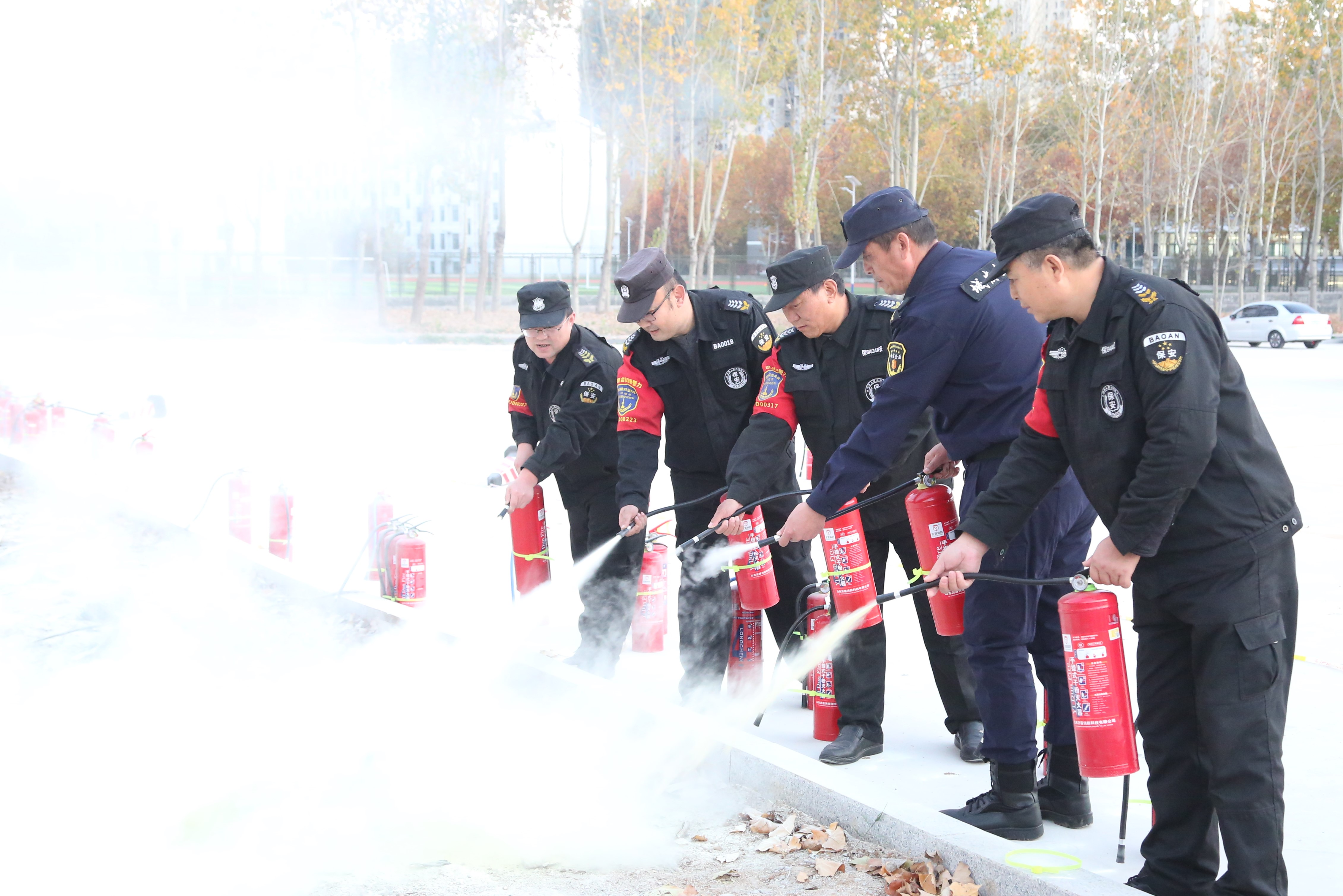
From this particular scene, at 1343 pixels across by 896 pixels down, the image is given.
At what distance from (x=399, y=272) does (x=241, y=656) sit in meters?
41.2

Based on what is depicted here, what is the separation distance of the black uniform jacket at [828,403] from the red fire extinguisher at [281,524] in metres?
3.73

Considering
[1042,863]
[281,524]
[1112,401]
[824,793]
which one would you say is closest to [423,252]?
[281,524]

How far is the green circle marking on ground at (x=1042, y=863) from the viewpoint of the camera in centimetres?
313

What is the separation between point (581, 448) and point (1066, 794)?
2.56 metres

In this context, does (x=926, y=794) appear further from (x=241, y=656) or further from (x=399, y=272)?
(x=399, y=272)

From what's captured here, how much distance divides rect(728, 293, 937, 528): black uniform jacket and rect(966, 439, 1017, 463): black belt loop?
0.38 metres

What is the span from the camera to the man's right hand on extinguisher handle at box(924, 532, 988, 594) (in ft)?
11.0

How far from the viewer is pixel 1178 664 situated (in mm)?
3064

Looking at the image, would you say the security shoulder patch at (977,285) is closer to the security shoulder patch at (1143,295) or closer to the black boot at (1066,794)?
the security shoulder patch at (1143,295)

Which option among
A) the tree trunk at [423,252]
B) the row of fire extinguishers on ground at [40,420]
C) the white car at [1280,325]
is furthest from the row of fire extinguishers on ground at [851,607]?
the white car at [1280,325]

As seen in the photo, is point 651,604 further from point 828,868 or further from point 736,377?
point 828,868

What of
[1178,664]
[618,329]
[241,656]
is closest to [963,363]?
[1178,664]

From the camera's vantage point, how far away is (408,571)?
609 centimetres

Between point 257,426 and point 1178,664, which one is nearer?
point 1178,664
